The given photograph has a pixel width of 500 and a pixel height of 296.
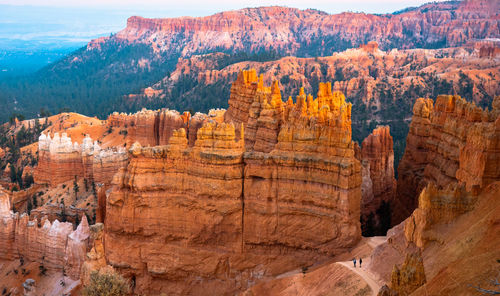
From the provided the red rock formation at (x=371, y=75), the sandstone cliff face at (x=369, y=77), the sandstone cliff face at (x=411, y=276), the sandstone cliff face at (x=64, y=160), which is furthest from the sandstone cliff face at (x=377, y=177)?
the red rock formation at (x=371, y=75)

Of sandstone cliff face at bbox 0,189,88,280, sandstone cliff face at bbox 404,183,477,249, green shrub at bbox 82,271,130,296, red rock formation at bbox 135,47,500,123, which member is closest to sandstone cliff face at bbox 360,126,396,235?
sandstone cliff face at bbox 404,183,477,249

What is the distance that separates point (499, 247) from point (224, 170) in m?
17.0

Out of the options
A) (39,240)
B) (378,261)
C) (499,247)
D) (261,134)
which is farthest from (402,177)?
(39,240)

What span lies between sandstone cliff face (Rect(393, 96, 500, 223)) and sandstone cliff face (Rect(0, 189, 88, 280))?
22.6 meters

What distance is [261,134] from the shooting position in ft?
130

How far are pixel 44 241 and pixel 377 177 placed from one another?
82.1 feet

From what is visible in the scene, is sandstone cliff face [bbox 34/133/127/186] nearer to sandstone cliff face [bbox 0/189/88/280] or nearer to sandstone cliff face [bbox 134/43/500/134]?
sandstone cliff face [bbox 0/189/88/280]

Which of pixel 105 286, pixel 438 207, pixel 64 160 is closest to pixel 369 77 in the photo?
pixel 64 160

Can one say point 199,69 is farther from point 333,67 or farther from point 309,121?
point 309,121

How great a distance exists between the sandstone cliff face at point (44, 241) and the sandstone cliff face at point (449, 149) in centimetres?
2263

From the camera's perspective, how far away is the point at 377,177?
42.0 meters

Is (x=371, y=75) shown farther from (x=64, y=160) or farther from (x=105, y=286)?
(x=105, y=286)

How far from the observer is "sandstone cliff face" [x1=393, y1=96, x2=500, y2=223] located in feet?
88.2

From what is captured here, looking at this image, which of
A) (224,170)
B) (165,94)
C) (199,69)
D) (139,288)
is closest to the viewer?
(224,170)
